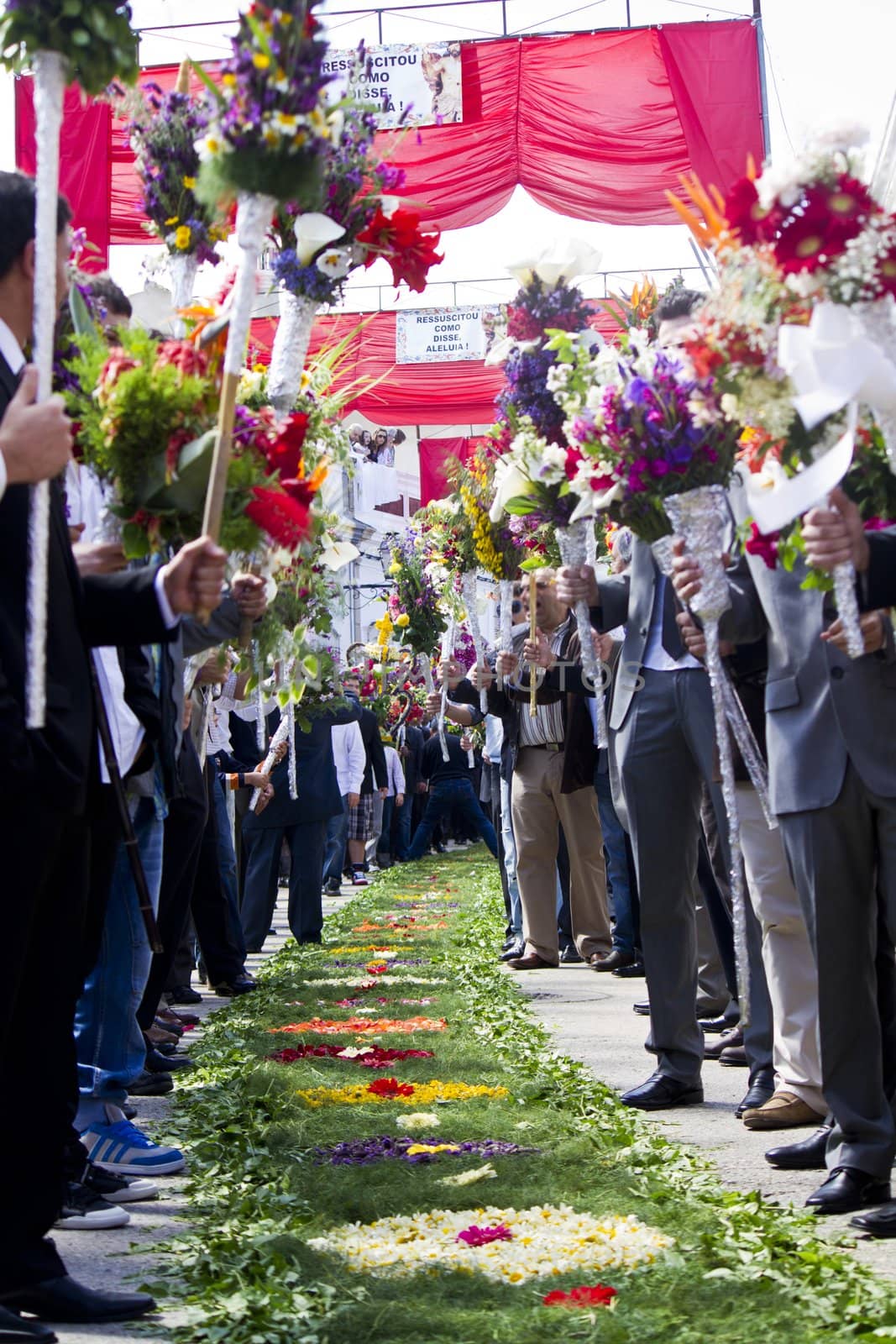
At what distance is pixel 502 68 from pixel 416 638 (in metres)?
4.32

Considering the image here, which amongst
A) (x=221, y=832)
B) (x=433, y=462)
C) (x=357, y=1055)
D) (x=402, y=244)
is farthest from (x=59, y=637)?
(x=433, y=462)

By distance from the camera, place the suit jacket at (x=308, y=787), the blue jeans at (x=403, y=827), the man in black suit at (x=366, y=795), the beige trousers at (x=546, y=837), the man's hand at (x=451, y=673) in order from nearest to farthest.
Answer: the beige trousers at (x=546, y=837)
the man's hand at (x=451, y=673)
the suit jacket at (x=308, y=787)
the man in black suit at (x=366, y=795)
the blue jeans at (x=403, y=827)

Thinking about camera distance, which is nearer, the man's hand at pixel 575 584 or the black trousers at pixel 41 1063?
the black trousers at pixel 41 1063

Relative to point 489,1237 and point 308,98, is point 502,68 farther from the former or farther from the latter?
point 489,1237

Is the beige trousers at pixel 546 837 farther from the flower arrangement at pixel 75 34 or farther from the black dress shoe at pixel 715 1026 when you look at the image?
the flower arrangement at pixel 75 34

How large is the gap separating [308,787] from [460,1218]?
689 cm

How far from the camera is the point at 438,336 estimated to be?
69.9 ft

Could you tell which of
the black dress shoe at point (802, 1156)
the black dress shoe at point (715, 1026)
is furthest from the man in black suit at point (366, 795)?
the black dress shoe at point (802, 1156)

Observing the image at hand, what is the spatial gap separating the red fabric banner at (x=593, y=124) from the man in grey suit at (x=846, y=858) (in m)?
7.59

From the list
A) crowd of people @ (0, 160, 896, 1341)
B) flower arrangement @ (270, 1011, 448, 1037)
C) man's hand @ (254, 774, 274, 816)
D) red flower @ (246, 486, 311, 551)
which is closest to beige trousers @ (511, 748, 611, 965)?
crowd of people @ (0, 160, 896, 1341)

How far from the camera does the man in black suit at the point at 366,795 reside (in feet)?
61.1

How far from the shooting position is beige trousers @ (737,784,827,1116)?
5.24 meters

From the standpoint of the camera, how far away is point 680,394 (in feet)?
15.1

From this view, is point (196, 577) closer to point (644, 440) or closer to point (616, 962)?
point (644, 440)
